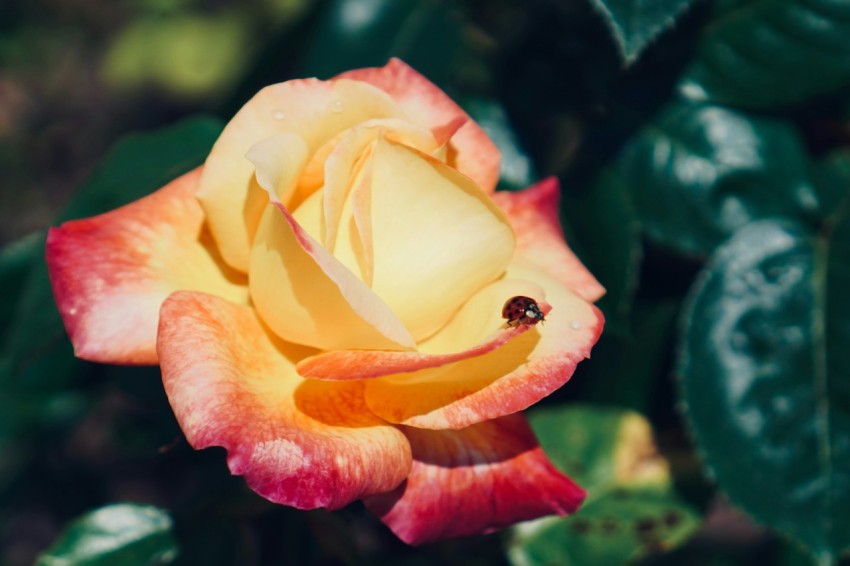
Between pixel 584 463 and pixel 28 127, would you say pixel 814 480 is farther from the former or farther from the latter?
pixel 28 127

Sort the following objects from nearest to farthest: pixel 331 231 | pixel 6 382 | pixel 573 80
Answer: pixel 331 231
pixel 573 80
pixel 6 382

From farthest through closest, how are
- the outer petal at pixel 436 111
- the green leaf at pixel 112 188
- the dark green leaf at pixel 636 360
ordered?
the dark green leaf at pixel 636 360
the green leaf at pixel 112 188
the outer petal at pixel 436 111

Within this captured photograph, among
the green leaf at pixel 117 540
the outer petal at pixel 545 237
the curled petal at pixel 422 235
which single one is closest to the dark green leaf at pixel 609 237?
the outer petal at pixel 545 237

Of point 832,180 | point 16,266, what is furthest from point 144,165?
point 832,180

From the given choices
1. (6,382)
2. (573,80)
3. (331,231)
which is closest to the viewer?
(331,231)

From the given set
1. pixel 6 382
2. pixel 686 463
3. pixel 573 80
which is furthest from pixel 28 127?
pixel 686 463

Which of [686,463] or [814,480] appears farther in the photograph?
[686,463]

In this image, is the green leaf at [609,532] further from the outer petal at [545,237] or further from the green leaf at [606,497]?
the outer petal at [545,237]
